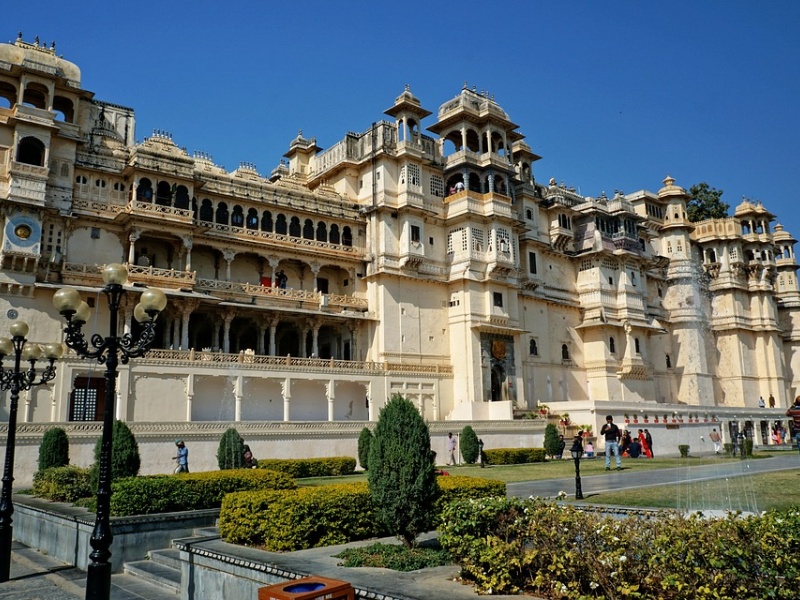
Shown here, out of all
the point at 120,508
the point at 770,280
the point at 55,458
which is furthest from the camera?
the point at 770,280

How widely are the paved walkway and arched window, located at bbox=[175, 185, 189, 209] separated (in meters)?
23.2

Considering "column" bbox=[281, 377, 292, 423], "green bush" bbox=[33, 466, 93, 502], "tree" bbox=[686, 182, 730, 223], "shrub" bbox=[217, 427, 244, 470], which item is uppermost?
"tree" bbox=[686, 182, 730, 223]

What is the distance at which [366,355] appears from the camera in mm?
42406

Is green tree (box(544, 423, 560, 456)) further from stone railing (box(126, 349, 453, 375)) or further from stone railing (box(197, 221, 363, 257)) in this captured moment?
stone railing (box(197, 221, 363, 257))

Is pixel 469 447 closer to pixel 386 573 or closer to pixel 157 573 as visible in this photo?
pixel 157 573

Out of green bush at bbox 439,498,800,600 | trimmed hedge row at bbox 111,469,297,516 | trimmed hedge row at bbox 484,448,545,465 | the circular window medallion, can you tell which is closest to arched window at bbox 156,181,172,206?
the circular window medallion

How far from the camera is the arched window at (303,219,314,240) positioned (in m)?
42.1

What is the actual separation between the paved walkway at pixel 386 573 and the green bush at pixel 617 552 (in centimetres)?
58

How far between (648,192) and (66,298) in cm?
6122

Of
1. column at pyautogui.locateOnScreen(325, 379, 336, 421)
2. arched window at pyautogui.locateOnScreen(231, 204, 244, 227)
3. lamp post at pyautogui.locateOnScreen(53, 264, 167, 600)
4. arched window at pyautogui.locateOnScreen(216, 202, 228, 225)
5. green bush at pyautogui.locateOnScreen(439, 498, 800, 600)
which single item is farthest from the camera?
arched window at pyautogui.locateOnScreen(231, 204, 244, 227)

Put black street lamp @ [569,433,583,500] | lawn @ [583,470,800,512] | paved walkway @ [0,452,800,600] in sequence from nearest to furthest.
Result: paved walkway @ [0,452,800,600]
lawn @ [583,470,800,512]
black street lamp @ [569,433,583,500]

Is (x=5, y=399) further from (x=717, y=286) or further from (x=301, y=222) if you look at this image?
(x=717, y=286)

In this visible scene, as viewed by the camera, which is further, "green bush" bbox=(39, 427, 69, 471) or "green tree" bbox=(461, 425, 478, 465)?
"green tree" bbox=(461, 425, 478, 465)

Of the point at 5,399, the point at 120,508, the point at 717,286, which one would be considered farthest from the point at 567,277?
the point at 120,508
